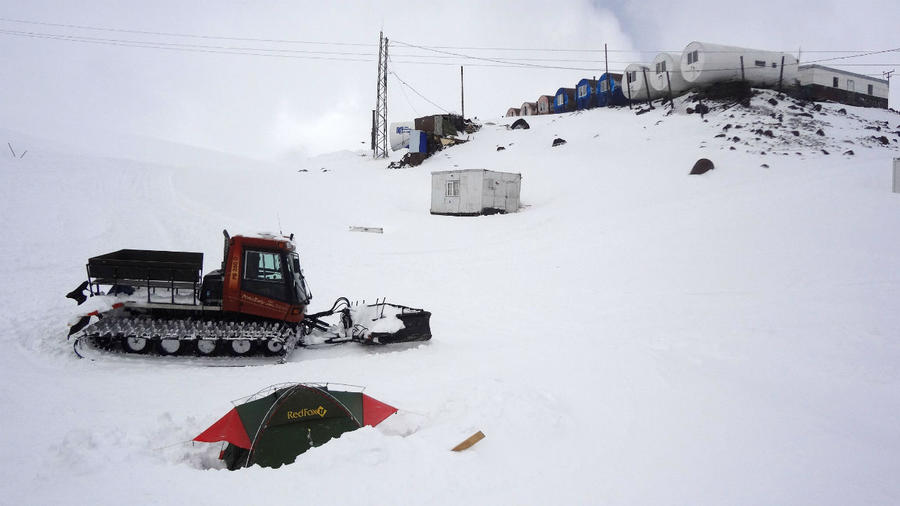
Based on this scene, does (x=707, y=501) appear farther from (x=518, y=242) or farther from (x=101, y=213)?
(x=101, y=213)

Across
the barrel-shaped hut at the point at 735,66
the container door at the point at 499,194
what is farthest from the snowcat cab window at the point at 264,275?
the barrel-shaped hut at the point at 735,66

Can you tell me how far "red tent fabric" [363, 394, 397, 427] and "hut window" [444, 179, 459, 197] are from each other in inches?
846

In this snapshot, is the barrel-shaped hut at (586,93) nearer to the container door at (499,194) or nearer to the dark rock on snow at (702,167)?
the dark rock on snow at (702,167)

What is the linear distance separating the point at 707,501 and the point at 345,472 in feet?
12.0

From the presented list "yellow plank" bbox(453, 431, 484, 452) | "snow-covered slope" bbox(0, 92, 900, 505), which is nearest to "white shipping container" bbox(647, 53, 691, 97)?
"snow-covered slope" bbox(0, 92, 900, 505)

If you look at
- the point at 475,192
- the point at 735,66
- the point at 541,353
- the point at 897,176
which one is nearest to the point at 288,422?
the point at 541,353

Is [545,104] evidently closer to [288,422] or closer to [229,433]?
[288,422]

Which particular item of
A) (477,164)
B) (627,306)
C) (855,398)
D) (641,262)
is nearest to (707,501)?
(855,398)

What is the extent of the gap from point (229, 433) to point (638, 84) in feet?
150

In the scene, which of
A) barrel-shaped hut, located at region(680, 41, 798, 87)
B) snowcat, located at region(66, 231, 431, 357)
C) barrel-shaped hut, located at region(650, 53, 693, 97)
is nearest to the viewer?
snowcat, located at region(66, 231, 431, 357)

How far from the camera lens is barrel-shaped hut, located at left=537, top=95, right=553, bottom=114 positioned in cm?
5350

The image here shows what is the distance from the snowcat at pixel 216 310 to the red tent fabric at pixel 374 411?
357cm

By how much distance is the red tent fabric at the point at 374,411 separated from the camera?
5812 millimetres

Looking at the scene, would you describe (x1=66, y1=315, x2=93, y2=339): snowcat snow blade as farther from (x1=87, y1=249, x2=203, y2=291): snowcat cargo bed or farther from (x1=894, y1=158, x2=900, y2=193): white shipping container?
(x1=894, y1=158, x2=900, y2=193): white shipping container
